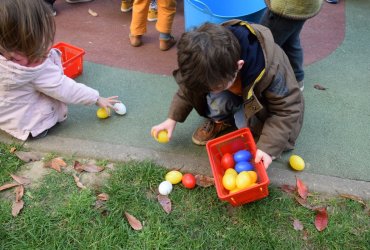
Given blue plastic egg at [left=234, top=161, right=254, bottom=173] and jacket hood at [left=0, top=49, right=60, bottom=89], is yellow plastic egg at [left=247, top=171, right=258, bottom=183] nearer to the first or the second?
blue plastic egg at [left=234, top=161, right=254, bottom=173]

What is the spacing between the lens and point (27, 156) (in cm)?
210

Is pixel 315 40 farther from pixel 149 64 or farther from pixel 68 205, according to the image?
pixel 68 205

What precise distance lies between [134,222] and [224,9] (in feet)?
5.15

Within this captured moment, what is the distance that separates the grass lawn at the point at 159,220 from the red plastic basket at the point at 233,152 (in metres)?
0.12

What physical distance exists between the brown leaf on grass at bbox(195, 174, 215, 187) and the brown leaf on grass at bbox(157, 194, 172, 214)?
0.61 ft

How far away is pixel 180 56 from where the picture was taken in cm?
146

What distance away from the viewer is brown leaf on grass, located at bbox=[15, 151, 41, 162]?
82.3 inches

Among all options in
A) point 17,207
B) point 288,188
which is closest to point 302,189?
point 288,188

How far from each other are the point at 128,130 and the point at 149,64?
81cm

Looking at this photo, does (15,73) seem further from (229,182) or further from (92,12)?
(92,12)

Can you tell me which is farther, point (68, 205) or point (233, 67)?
point (68, 205)

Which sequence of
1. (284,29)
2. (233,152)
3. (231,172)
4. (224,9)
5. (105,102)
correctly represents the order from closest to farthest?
(231,172) < (233,152) < (284,29) < (105,102) < (224,9)

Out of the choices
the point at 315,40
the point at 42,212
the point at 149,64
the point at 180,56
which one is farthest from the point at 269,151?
the point at 315,40

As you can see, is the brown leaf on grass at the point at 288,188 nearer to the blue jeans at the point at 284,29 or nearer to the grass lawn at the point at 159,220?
the grass lawn at the point at 159,220
